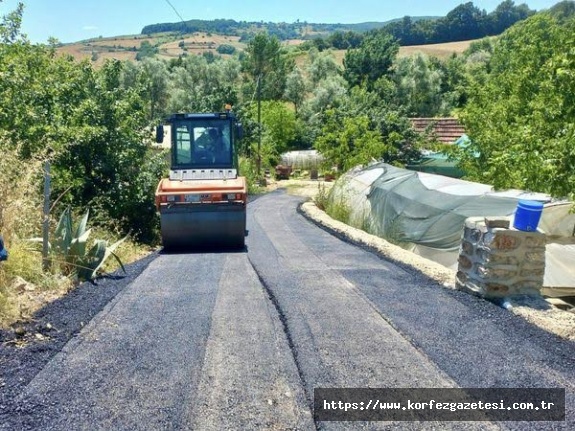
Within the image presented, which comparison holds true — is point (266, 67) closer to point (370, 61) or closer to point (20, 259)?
point (370, 61)

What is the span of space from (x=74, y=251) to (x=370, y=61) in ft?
167

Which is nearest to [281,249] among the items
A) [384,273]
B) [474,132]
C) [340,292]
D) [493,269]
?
[384,273]

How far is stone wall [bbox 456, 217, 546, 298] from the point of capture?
6.92m

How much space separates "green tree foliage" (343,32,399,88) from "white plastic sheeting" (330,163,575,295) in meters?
38.3

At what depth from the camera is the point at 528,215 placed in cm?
692

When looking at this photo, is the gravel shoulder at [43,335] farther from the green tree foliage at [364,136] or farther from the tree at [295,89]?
the tree at [295,89]

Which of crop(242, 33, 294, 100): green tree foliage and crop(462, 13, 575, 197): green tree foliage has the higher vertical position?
crop(242, 33, 294, 100): green tree foliage

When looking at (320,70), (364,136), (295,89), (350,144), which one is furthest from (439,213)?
(320,70)

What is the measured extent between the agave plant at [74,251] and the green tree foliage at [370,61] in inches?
1893

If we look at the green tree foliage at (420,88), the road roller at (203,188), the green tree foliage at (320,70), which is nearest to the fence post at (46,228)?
the road roller at (203,188)

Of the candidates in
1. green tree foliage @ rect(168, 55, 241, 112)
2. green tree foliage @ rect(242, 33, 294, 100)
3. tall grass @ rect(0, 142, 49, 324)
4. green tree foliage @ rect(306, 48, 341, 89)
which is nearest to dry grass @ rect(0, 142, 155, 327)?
tall grass @ rect(0, 142, 49, 324)

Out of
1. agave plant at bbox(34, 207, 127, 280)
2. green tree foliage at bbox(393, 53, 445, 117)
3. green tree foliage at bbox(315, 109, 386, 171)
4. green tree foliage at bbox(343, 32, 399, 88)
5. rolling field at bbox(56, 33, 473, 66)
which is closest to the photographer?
agave plant at bbox(34, 207, 127, 280)

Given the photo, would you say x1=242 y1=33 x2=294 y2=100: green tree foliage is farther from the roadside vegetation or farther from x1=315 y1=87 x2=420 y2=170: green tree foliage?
the roadside vegetation

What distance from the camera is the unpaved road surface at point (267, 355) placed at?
13.1ft
